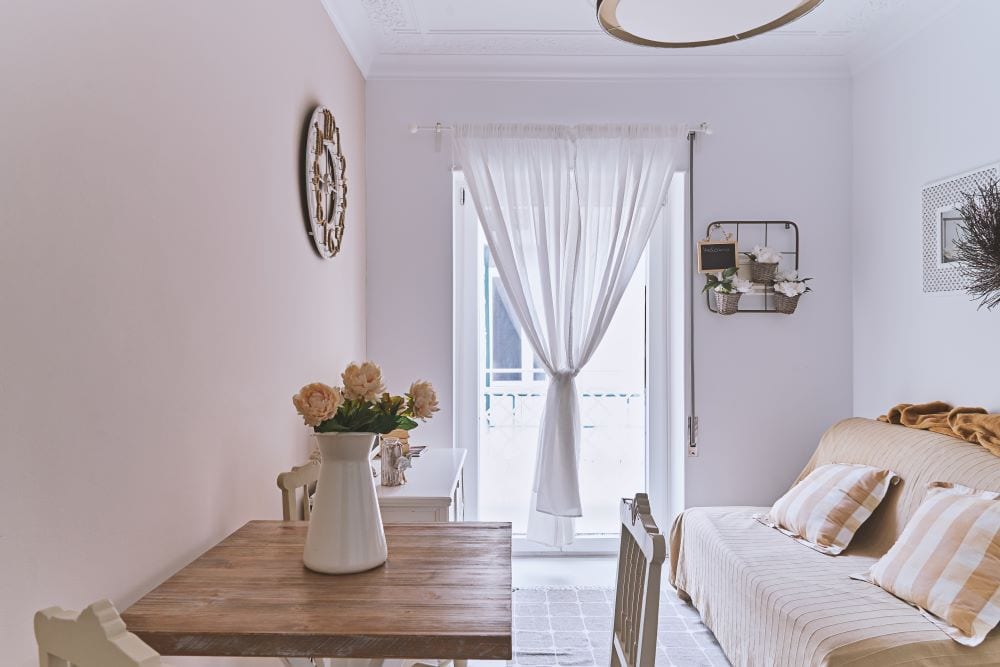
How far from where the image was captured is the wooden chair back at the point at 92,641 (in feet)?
2.31

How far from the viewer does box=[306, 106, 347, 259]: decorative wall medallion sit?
2371 mm

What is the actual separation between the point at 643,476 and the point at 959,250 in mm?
1758

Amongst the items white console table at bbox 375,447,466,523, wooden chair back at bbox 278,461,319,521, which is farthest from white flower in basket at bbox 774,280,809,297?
wooden chair back at bbox 278,461,319,521

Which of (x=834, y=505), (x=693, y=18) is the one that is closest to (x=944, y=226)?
(x=834, y=505)

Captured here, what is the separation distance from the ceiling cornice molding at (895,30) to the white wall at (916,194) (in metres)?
0.02

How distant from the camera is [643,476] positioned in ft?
11.8

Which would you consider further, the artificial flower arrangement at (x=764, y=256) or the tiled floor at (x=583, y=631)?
the artificial flower arrangement at (x=764, y=256)

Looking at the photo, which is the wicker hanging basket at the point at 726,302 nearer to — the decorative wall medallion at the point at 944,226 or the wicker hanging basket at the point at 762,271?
the wicker hanging basket at the point at 762,271

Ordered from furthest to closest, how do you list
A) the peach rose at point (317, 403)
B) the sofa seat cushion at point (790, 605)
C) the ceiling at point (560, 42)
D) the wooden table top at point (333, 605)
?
the ceiling at point (560, 42), the sofa seat cushion at point (790, 605), the peach rose at point (317, 403), the wooden table top at point (333, 605)

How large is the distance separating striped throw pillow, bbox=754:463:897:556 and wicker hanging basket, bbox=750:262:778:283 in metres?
0.95

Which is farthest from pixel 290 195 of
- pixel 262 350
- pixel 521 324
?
pixel 521 324

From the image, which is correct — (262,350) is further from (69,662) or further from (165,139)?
(69,662)

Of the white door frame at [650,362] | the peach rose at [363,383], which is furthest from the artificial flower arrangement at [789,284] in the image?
the peach rose at [363,383]

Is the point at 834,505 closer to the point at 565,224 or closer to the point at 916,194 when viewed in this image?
the point at 916,194
